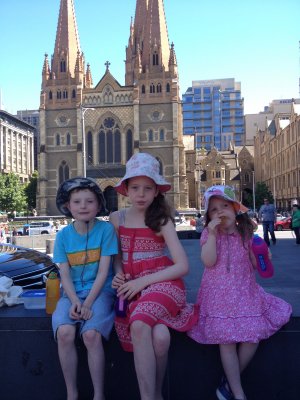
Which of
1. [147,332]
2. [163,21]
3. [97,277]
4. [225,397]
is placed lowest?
[225,397]

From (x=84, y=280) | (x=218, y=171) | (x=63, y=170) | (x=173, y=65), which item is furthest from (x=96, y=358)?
(x=218, y=171)

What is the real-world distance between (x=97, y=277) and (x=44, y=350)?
0.77 m

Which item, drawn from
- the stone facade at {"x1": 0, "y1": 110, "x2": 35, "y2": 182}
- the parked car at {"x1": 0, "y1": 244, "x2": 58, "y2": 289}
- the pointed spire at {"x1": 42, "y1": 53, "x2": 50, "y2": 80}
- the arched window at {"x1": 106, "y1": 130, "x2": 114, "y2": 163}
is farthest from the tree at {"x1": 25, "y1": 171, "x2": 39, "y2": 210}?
the parked car at {"x1": 0, "y1": 244, "x2": 58, "y2": 289}

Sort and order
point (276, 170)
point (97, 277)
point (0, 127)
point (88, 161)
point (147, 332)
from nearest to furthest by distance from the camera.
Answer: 1. point (147, 332)
2. point (97, 277)
3. point (88, 161)
4. point (276, 170)
5. point (0, 127)

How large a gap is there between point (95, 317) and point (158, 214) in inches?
35.9

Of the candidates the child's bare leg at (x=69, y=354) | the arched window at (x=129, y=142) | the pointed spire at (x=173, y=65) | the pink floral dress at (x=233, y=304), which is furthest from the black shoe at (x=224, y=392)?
the pointed spire at (x=173, y=65)

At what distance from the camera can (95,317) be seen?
10.7 feet

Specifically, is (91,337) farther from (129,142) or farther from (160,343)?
(129,142)

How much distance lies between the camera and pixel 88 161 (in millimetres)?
56906

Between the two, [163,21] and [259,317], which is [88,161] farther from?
[259,317]

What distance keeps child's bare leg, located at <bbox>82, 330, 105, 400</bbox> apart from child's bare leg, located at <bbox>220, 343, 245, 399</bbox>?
88 centimetres

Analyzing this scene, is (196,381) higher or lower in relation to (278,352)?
lower

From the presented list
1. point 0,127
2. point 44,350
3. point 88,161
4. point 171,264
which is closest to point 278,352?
point 171,264

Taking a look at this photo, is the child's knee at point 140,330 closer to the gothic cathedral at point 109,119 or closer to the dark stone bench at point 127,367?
the dark stone bench at point 127,367
